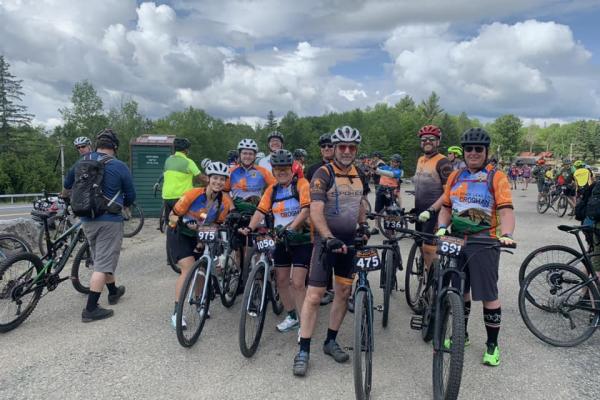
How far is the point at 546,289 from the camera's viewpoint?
432cm

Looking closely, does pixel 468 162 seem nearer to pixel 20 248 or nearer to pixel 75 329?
pixel 75 329

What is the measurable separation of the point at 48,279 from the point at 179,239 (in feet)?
5.32

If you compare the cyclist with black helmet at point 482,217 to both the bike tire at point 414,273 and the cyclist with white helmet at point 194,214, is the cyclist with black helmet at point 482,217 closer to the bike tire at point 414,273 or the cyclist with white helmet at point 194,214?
the bike tire at point 414,273

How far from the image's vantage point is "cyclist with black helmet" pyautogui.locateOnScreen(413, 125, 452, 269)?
15.6 ft

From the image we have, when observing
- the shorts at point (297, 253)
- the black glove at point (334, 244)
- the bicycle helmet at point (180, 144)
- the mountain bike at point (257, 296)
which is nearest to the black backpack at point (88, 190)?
the mountain bike at point (257, 296)

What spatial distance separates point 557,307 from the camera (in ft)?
13.9

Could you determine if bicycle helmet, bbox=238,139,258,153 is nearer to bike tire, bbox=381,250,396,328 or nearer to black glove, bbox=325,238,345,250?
bike tire, bbox=381,250,396,328

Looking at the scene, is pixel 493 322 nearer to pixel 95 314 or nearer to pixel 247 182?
pixel 247 182

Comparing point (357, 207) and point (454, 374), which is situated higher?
point (357, 207)

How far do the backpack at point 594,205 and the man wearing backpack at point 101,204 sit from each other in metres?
5.14

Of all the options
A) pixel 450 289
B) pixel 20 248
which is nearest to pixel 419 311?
pixel 450 289

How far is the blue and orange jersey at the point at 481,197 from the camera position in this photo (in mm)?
3441

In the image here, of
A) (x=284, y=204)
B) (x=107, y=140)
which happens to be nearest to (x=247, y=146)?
(x=284, y=204)

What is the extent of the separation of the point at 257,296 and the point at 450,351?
1823mm
